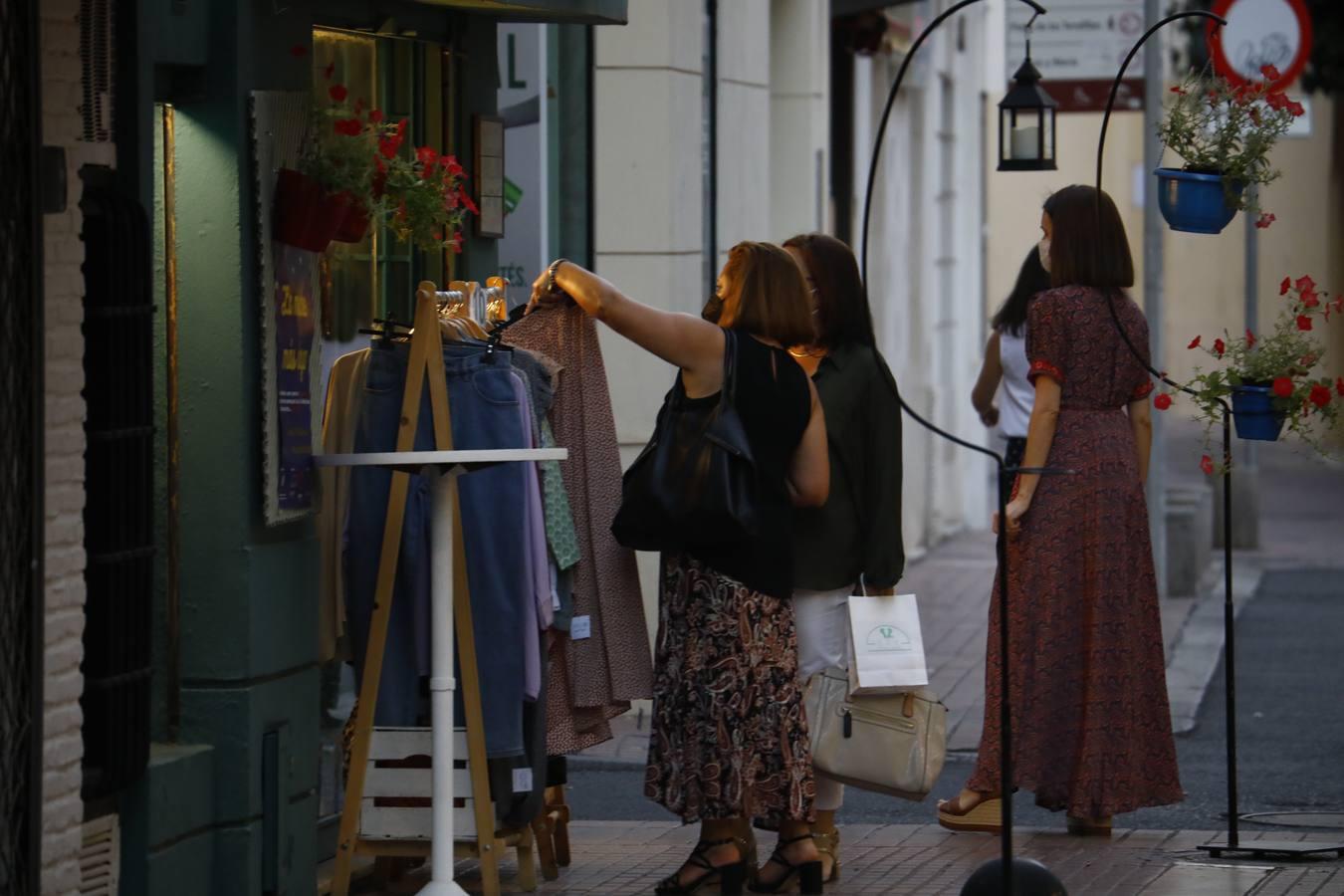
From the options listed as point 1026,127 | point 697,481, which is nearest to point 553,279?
point 697,481

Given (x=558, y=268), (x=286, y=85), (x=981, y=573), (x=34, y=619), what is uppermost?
(x=286, y=85)

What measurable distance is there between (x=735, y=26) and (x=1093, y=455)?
16.3 feet

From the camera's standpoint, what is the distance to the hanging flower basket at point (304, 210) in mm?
6742

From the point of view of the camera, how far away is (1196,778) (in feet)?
32.5

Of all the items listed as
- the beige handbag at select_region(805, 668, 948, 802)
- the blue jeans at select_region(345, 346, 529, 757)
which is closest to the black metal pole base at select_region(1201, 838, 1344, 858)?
the beige handbag at select_region(805, 668, 948, 802)

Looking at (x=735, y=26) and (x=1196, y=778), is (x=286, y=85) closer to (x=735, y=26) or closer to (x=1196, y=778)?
(x=1196, y=778)

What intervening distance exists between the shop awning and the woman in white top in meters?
1.63

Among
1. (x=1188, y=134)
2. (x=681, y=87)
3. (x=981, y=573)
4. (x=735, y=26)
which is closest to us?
(x=1188, y=134)

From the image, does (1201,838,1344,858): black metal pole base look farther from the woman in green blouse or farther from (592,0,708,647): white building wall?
(592,0,708,647): white building wall

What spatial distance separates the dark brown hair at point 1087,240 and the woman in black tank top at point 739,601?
1.32 metres

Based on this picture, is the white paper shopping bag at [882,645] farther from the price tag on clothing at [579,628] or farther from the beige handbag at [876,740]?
the price tag on clothing at [579,628]

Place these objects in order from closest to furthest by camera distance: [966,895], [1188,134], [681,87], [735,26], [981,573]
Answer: [966,895], [1188,134], [681,87], [735,26], [981,573]

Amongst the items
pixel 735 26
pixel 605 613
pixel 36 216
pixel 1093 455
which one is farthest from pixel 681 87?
pixel 36 216

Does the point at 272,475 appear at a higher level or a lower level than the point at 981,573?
higher
